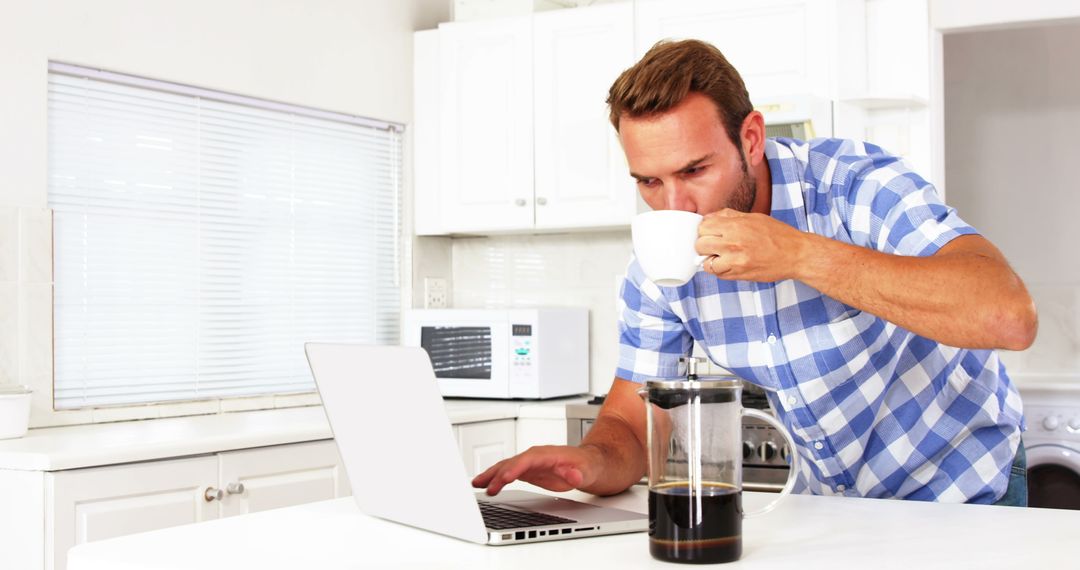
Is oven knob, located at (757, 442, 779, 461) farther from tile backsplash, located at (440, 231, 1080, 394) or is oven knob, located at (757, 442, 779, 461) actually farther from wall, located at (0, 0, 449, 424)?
wall, located at (0, 0, 449, 424)

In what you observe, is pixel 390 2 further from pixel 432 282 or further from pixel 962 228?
pixel 962 228

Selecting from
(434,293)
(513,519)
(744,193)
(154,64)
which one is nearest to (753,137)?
(744,193)

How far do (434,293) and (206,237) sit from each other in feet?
3.42

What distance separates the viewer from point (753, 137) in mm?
1604

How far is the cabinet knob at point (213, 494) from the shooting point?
2709mm

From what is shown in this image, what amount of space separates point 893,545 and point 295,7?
300 centimetres

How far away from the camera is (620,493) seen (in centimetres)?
154

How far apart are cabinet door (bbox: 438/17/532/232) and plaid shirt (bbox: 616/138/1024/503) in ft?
7.33

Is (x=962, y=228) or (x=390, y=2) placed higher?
(x=390, y=2)

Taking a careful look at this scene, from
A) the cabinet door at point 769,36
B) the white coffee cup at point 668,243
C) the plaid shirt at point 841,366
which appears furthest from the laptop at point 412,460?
the cabinet door at point 769,36

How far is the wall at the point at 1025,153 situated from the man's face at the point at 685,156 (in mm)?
3057

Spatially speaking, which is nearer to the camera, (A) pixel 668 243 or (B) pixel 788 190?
(A) pixel 668 243

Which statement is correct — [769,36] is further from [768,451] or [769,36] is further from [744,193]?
[744,193]

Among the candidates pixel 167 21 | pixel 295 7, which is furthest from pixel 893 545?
pixel 295 7
